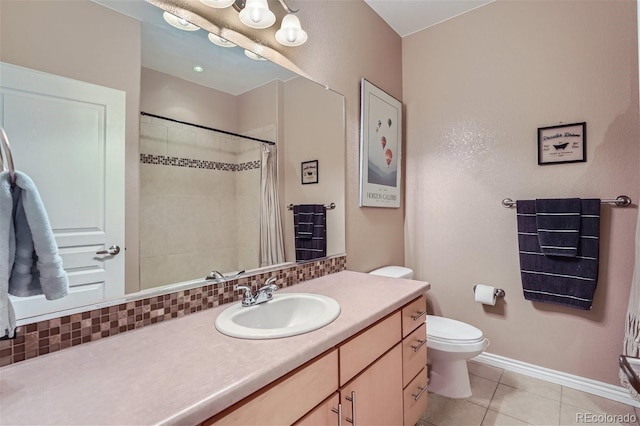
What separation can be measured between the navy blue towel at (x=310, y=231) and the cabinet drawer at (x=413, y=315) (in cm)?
60

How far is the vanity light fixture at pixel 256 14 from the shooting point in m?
1.37

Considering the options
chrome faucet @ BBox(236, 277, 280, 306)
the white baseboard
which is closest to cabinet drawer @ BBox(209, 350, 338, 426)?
chrome faucet @ BBox(236, 277, 280, 306)

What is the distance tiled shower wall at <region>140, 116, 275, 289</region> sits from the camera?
3.53 ft

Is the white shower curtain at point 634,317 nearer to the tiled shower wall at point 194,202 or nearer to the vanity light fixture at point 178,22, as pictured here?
the tiled shower wall at point 194,202

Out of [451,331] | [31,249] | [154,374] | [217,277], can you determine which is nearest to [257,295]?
[217,277]

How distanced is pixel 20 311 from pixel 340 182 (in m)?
1.53

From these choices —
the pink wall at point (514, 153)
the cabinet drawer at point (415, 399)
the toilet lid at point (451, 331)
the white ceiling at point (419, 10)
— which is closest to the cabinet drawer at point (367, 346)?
the cabinet drawer at point (415, 399)

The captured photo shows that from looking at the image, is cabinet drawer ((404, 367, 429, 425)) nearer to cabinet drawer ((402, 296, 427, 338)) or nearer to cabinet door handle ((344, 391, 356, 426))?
cabinet drawer ((402, 296, 427, 338))

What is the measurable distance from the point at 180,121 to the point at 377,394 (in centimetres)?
133

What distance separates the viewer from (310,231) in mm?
1742

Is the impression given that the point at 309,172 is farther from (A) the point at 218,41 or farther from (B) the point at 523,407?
(B) the point at 523,407

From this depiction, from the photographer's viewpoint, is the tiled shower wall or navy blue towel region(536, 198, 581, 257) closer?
the tiled shower wall

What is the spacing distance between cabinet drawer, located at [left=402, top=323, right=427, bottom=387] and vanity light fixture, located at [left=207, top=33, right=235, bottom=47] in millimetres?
1571

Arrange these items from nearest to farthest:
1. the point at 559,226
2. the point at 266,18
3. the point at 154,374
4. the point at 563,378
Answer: the point at 154,374 < the point at 266,18 < the point at 559,226 < the point at 563,378
